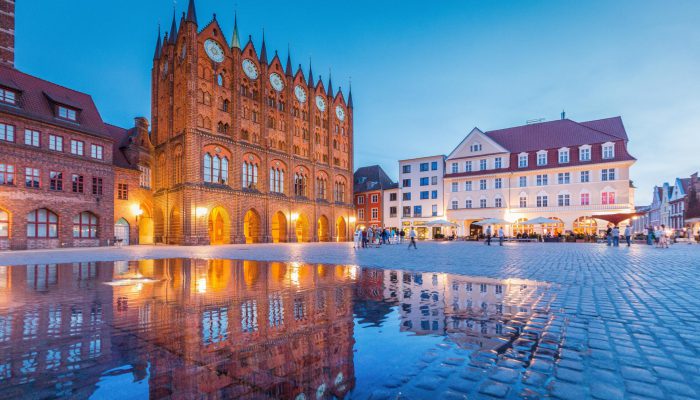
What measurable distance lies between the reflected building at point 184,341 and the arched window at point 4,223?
24.9 metres

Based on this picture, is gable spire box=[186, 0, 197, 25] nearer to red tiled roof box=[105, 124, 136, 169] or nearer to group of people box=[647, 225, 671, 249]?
red tiled roof box=[105, 124, 136, 169]

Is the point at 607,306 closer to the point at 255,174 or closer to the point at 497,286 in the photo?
the point at 497,286

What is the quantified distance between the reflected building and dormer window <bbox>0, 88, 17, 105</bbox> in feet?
89.2

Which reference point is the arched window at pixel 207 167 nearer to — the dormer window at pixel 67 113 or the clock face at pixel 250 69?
the dormer window at pixel 67 113

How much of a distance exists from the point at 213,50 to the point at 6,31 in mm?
17579

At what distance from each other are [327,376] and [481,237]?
4302 centimetres

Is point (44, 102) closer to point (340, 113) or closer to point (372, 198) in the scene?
point (340, 113)

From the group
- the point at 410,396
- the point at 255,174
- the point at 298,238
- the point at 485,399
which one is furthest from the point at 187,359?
the point at 298,238

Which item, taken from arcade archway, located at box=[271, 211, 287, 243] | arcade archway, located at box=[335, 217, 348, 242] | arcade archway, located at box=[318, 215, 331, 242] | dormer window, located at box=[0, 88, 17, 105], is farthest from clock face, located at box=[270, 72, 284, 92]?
dormer window, located at box=[0, 88, 17, 105]

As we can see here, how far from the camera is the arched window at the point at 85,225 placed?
92.1 feet

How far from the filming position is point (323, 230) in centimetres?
4681

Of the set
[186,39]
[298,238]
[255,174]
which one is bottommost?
[298,238]

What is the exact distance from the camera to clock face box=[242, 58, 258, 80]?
3853cm

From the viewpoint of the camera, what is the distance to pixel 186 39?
3284 centimetres
